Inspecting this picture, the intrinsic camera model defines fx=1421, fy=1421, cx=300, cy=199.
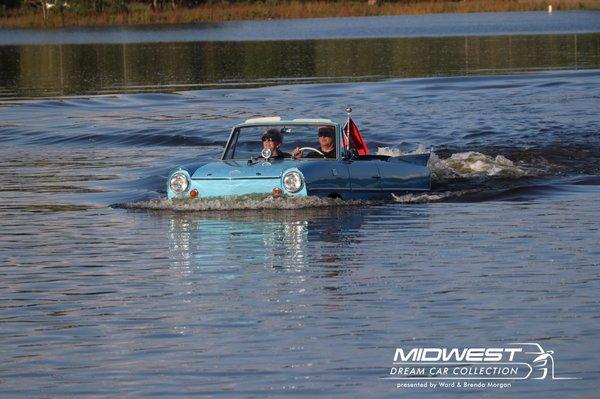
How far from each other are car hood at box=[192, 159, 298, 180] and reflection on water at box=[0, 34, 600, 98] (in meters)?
24.0

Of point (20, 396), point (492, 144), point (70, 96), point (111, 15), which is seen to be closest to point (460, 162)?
point (492, 144)

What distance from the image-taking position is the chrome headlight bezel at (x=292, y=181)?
17562 mm

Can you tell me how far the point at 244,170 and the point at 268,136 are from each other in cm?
92

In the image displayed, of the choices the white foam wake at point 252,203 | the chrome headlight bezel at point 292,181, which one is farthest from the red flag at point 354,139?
the chrome headlight bezel at point 292,181

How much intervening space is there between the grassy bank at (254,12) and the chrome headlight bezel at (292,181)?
72.5 m

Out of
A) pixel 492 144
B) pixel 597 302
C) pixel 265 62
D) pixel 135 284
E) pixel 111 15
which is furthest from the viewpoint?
pixel 111 15

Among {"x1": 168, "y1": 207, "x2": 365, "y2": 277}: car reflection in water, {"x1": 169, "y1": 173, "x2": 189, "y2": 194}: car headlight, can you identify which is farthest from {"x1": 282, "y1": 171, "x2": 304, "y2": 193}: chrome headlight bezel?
{"x1": 169, "y1": 173, "x2": 189, "y2": 194}: car headlight

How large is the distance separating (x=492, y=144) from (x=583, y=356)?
15.9 m

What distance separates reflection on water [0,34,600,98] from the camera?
44.5 metres

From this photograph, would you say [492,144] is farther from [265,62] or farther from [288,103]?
[265,62]

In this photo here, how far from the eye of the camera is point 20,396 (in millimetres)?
9711

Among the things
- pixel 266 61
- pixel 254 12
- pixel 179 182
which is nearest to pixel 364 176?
pixel 179 182

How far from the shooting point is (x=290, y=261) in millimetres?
14539

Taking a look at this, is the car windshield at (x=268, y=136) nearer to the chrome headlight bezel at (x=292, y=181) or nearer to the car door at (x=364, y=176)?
the car door at (x=364, y=176)
